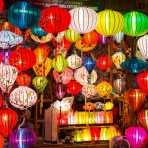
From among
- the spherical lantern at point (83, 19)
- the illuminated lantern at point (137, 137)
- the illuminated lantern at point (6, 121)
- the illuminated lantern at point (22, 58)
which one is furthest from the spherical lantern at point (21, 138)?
the spherical lantern at point (83, 19)

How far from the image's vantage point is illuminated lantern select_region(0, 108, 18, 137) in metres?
4.53

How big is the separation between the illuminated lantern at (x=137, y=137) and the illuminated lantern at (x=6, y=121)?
1.56 meters

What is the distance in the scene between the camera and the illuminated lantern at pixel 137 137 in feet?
16.3

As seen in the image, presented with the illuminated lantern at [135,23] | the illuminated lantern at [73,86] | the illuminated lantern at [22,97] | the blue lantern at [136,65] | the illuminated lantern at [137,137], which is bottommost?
the illuminated lantern at [137,137]

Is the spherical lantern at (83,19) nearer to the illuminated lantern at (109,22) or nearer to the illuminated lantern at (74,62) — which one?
the illuminated lantern at (109,22)

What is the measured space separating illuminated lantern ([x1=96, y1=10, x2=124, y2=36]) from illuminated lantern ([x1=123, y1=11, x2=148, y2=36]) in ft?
0.31

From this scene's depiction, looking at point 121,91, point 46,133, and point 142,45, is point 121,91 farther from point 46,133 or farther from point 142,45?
point 142,45

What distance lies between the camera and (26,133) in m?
4.79

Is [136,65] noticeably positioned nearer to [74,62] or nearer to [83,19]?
[74,62]

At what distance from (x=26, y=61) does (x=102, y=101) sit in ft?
13.2

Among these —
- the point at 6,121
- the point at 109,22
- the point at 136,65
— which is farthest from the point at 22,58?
Result: the point at 136,65

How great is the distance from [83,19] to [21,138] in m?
1.69

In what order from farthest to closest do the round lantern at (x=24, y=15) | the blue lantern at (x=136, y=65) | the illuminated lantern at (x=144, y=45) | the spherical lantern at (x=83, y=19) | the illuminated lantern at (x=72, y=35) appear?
the illuminated lantern at (x=72, y=35) < the blue lantern at (x=136, y=65) < the illuminated lantern at (x=144, y=45) < the spherical lantern at (x=83, y=19) < the round lantern at (x=24, y=15)

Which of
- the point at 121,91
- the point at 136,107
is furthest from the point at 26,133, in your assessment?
the point at 121,91
